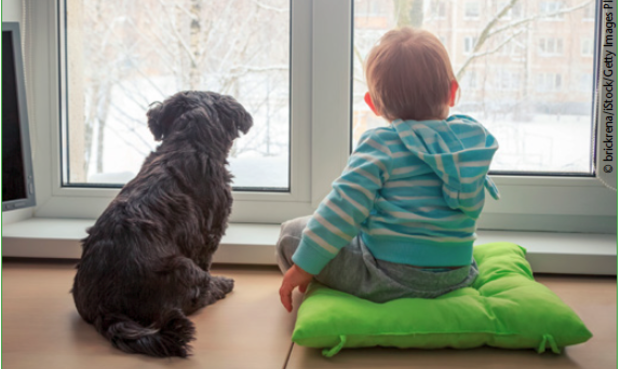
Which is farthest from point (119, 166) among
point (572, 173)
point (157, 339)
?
point (572, 173)

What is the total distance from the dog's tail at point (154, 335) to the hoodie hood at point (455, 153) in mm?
671

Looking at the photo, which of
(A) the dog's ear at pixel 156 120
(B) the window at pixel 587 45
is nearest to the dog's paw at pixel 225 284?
(A) the dog's ear at pixel 156 120

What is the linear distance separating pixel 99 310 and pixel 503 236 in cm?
142

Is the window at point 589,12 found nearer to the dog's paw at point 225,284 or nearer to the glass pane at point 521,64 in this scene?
the glass pane at point 521,64

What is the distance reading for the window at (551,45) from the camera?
2.20 meters

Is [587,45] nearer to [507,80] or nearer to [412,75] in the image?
[507,80]

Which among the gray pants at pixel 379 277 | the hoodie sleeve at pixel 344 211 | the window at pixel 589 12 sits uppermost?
the window at pixel 589 12

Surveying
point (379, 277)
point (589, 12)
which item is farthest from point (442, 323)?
point (589, 12)

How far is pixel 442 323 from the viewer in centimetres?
136

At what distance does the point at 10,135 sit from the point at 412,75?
131 cm

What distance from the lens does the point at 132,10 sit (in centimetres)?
235

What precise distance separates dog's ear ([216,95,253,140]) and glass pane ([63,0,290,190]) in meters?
0.55

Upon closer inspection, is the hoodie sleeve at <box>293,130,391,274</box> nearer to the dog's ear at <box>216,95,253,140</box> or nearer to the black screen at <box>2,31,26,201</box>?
the dog's ear at <box>216,95,253,140</box>

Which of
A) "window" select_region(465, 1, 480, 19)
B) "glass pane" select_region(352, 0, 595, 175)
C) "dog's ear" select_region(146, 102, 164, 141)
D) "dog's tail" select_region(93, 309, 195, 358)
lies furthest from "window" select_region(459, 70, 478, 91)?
"dog's tail" select_region(93, 309, 195, 358)
